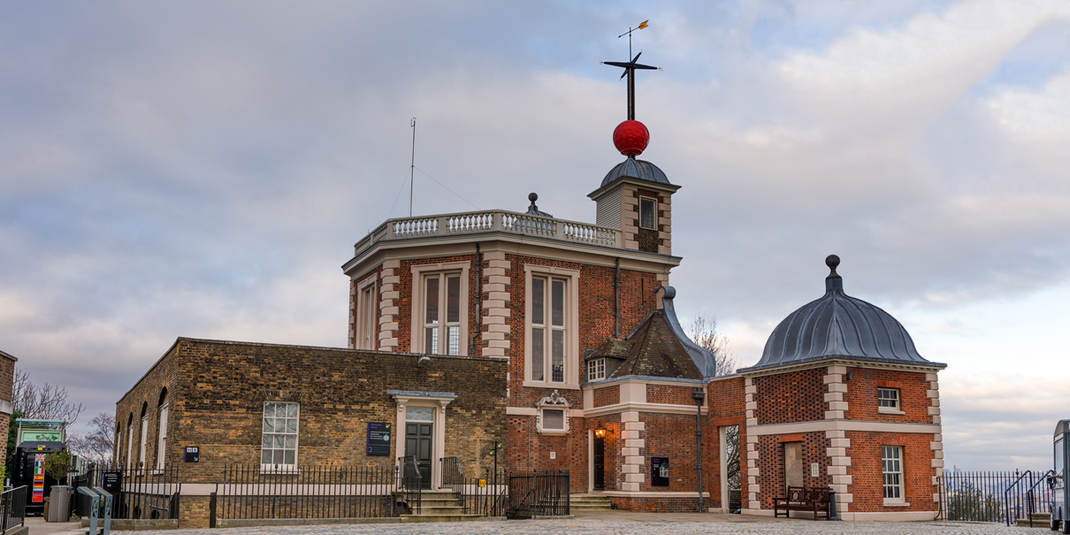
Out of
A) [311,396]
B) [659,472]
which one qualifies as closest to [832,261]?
[659,472]

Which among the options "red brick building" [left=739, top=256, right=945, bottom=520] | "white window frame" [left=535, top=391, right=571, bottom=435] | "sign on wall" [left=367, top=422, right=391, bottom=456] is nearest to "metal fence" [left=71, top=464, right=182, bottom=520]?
"sign on wall" [left=367, top=422, right=391, bottom=456]

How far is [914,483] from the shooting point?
2452cm

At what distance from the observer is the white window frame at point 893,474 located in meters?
24.1

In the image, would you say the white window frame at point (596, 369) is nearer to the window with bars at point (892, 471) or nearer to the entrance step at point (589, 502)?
the entrance step at point (589, 502)

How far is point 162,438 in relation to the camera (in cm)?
2256

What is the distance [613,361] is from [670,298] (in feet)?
11.8

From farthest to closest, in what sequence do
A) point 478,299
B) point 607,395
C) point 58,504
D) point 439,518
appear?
1. point 478,299
2. point 607,395
3. point 58,504
4. point 439,518

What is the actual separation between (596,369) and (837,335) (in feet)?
26.8

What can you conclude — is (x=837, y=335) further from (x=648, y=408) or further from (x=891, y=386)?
(x=648, y=408)

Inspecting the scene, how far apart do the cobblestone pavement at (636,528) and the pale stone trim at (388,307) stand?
961 cm

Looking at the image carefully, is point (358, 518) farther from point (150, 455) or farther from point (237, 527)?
point (150, 455)

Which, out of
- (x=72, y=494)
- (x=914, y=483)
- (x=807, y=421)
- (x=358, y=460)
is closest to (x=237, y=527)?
(x=358, y=460)

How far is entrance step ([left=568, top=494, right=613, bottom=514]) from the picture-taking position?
27.1m

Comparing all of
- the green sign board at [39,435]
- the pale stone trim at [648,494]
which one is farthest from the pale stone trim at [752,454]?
the green sign board at [39,435]
